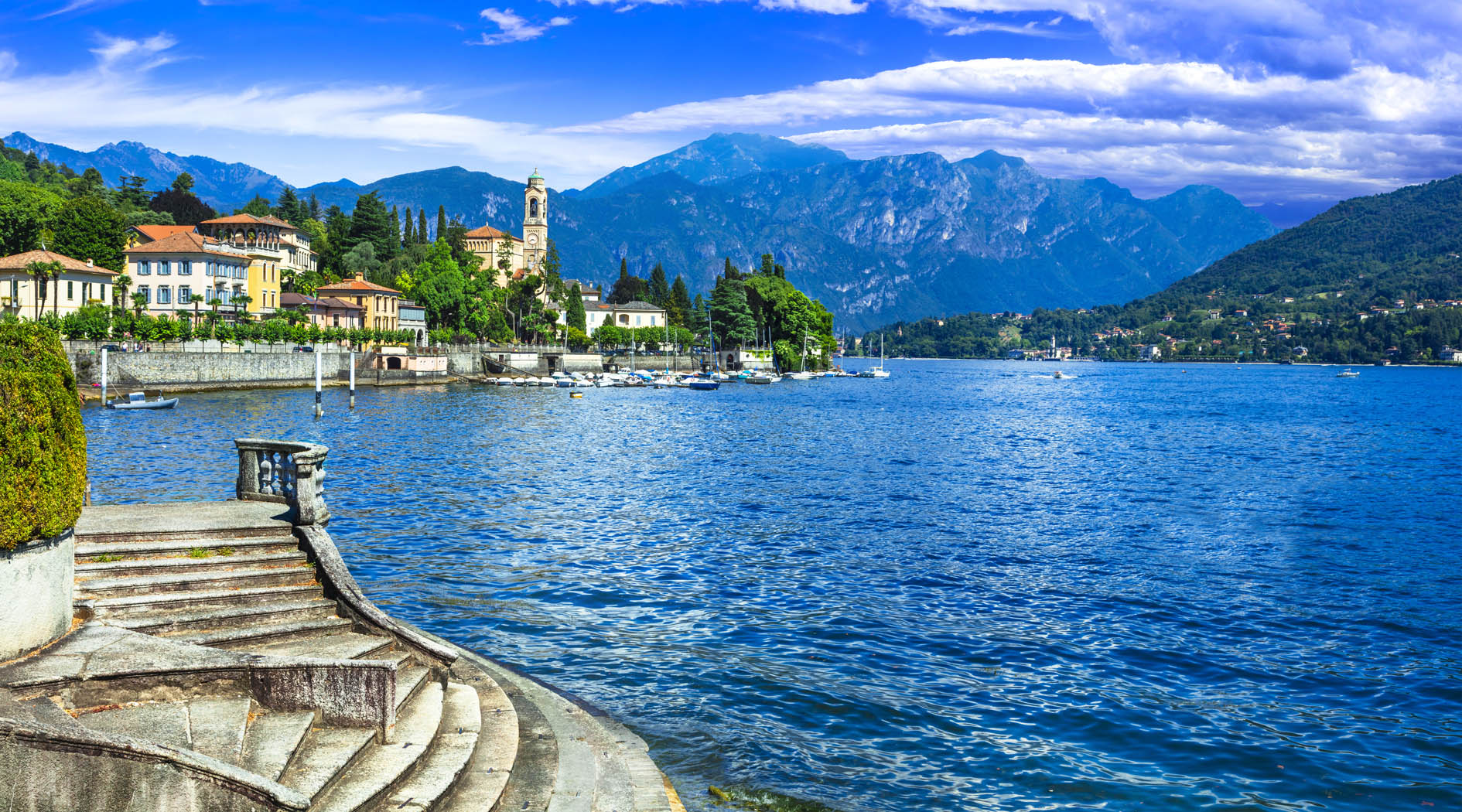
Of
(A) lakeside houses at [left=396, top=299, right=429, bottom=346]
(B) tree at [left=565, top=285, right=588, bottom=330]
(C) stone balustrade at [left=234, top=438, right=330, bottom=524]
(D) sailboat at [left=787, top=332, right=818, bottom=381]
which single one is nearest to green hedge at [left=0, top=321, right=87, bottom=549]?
(C) stone balustrade at [left=234, top=438, right=330, bottom=524]

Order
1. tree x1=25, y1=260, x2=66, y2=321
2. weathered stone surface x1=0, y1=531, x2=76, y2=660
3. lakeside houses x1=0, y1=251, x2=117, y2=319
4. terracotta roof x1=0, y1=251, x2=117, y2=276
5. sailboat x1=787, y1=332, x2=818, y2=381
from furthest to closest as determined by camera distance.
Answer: sailboat x1=787, y1=332, x2=818, y2=381
lakeside houses x1=0, y1=251, x2=117, y2=319
terracotta roof x1=0, y1=251, x2=117, y2=276
tree x1=25, y1=260, x2=66, y2=321
weathered stone surface x1=0, y1=531, x2=76, y2=660

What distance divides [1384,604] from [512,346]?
129855 millimetres

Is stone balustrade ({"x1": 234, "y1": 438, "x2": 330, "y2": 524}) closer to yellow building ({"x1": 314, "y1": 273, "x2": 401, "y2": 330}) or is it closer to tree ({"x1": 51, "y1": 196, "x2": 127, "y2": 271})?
tree ({"x1": 51, "y1": 196, "x2": 127, "y2": 271})

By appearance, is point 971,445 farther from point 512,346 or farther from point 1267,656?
point 512,346

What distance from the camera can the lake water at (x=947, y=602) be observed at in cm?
1326

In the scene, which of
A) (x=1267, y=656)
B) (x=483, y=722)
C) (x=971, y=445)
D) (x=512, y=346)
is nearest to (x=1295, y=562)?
(x=1267, y=656)

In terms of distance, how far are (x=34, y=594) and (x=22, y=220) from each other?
393 ft

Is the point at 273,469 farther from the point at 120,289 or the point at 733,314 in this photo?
the point at 733,314

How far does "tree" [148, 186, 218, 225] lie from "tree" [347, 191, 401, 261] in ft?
71.0

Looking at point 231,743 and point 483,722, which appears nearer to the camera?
point 231,743

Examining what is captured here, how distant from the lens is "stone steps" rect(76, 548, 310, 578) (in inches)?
512

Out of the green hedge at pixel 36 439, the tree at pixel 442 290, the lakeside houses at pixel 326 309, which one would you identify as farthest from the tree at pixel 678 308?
the green hedge at pixel 36 439

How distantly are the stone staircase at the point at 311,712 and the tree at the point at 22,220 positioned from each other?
11264 centimetres

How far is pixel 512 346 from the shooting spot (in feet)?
470
